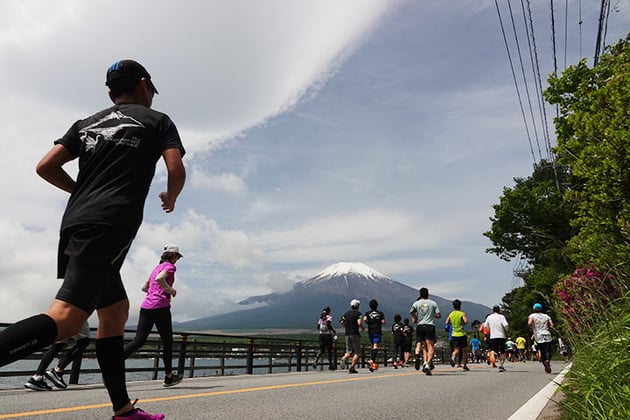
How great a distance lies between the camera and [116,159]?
2869 mm

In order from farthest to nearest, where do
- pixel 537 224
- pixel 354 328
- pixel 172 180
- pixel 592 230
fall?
pixel 537 224 → pixel 592 230 → pixel 354 328 → pixel 172 180

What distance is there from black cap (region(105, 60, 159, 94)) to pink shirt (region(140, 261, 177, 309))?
450cm

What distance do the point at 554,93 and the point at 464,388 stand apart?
21.8 metres

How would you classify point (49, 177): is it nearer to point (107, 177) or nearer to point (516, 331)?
point (107, 177)

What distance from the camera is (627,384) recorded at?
334cm

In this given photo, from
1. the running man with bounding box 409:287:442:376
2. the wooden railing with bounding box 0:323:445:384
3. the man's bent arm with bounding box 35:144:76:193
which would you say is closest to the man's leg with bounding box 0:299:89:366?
the man's bent arm with bounding box 35:144:76:193

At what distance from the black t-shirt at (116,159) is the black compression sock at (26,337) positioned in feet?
1.66

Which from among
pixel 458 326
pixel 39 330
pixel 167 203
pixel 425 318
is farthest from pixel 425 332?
pixel 39 330

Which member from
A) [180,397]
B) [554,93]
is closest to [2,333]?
[180,397]

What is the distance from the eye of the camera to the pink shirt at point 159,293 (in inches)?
284

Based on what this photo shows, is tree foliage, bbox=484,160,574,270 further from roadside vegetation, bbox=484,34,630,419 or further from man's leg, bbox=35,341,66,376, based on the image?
man's leg, bbox=35,341,66,376

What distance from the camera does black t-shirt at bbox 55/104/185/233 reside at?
272 centimetres

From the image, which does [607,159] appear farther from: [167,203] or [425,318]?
[167,203]

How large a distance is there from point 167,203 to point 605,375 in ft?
9.83
